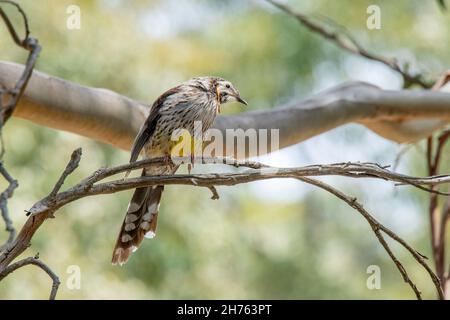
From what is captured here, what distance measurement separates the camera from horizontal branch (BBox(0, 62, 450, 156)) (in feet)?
8.71

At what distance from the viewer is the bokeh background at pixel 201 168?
5.17 metres

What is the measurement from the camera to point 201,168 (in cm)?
460

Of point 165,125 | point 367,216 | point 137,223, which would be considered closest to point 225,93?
point 165,125

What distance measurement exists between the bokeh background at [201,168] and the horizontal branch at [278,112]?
3.56 feet

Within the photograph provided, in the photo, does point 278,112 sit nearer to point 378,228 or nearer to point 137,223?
point 137,223

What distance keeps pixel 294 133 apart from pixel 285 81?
3355 mm

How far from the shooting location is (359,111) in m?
3.35

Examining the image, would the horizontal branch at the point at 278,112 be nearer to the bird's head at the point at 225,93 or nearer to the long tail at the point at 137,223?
the bird's head at the point at 225,93

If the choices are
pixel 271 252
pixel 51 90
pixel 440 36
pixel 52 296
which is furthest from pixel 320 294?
pixel 52 296

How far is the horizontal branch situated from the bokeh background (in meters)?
1.08

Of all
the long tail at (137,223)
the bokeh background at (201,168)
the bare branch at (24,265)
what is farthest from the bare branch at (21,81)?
the bokeh background at (201,168)

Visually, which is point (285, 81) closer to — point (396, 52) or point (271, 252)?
point (396, 52)

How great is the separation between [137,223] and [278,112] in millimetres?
897
